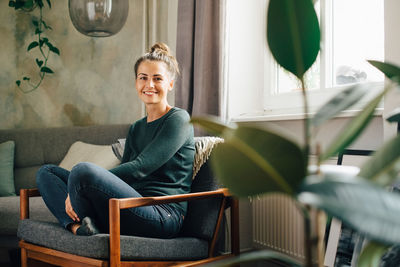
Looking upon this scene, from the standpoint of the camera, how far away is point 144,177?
5.66 feet

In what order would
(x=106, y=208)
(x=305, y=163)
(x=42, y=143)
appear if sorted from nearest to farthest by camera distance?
1. (x=305, y=163)
2. (x=106, y=208)
3. (x=42, y=143)

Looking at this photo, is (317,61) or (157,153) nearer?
(157,153)

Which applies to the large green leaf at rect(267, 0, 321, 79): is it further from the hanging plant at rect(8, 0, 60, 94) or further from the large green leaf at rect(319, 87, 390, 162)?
the hanging plant at rect(8, 0, 60, 94)

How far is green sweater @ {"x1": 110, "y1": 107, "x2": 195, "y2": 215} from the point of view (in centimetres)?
168

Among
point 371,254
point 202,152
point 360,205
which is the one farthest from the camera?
point 202,152

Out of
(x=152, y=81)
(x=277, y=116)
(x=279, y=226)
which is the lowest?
(x=279, y=226)

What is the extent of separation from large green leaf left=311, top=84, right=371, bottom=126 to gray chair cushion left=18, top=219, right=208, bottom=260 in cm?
112

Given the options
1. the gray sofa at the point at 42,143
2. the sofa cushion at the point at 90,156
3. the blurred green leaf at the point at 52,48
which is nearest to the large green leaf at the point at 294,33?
the sofa cushion at the point at 90,156

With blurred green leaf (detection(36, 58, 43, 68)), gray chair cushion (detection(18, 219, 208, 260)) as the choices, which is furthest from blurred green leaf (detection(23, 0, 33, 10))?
gray chair cushion (detection(18, 219, 208, 260))

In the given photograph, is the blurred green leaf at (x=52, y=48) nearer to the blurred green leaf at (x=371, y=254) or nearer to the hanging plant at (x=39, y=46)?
the hanging plant at (x=39, y=46)

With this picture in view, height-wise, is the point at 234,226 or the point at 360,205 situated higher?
the point at 360,205

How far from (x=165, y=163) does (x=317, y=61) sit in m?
1.09

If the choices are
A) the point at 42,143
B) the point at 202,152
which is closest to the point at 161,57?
the point at 202,152

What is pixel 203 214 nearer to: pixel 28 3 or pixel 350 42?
pixel 350 42
